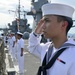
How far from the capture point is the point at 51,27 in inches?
107

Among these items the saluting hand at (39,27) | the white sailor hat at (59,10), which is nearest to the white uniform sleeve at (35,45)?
the saluting hand at (39,27)

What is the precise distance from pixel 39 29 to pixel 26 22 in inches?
2959

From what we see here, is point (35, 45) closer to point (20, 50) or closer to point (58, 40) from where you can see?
point (58, 40)

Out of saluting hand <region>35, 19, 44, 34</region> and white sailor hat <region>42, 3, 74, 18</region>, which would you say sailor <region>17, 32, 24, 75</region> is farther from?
white sailor hat <region>42, 3, 74, 18</region>

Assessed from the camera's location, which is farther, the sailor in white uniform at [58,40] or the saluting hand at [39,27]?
the saluting hand at [39,27]

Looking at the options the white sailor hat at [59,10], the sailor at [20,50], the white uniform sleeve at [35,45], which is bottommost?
the sailor at [20,50]

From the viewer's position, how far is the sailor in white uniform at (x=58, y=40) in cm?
252

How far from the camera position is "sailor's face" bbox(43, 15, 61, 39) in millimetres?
2713

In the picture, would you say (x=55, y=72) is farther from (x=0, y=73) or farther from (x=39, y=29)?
(x=0, y=73)

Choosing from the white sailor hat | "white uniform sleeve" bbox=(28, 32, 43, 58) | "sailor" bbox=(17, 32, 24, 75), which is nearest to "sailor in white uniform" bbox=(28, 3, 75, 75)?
the white sailor hat

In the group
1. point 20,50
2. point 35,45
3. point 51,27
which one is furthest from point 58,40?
point 20,50

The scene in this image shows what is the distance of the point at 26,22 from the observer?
256 feet

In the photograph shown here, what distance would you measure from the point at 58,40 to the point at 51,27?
6.1 inches

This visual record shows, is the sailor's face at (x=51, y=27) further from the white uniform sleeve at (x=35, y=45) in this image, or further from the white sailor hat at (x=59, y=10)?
the white uniform sleeve at (x=35, y=45)
